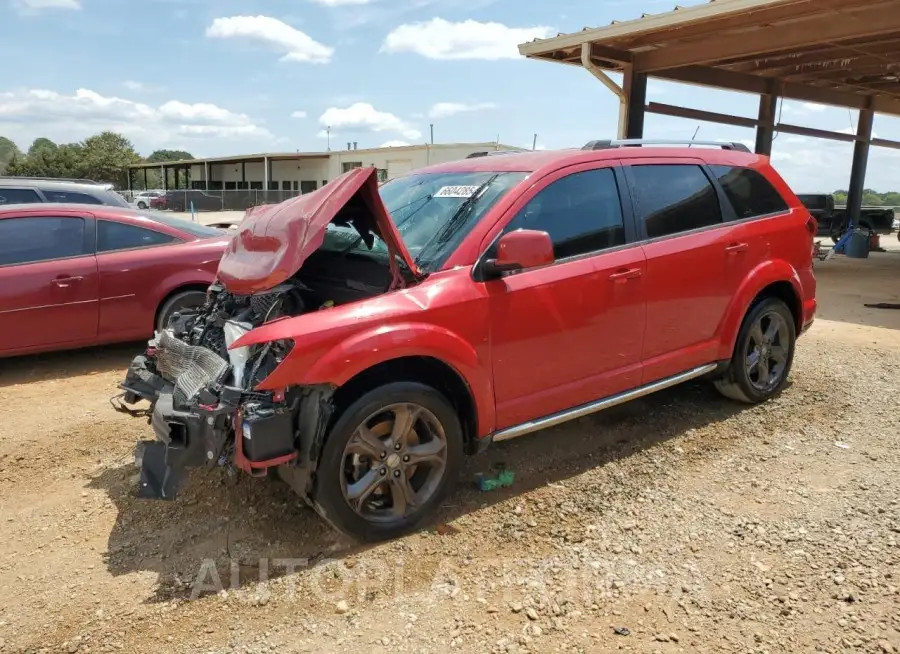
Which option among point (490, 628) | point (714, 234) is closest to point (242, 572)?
point (490, 628)

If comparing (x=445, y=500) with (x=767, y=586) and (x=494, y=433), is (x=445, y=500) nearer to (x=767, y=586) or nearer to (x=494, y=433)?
(x=494, y=433)

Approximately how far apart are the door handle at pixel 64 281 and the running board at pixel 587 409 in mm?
4184

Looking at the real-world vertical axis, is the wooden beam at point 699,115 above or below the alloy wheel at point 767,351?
above

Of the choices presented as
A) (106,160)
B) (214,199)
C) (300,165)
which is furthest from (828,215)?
(106,160)

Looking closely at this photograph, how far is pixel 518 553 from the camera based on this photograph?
3117 millimetres

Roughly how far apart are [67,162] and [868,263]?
219 ft

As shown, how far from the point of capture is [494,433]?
3.51 metres

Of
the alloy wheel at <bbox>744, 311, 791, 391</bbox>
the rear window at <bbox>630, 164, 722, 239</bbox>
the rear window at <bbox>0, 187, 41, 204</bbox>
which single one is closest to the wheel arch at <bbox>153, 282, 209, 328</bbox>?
the rear window at <bbox>630, 164, 722, 239</bbox>

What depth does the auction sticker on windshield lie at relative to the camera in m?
3.80

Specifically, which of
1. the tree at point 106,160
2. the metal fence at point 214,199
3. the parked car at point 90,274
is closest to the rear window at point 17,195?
the parked car at point 90,274

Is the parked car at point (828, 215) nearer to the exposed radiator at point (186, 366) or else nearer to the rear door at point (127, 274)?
the rear door at point (127, 274)

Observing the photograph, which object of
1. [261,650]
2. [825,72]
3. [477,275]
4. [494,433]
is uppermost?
[825,72]

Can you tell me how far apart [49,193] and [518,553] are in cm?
980

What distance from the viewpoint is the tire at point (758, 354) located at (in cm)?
478
